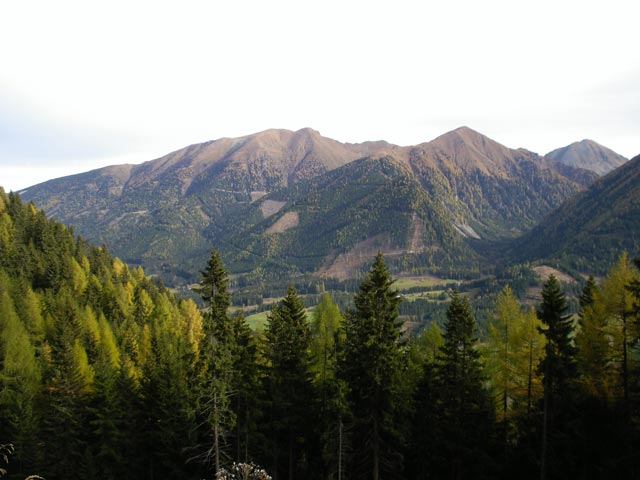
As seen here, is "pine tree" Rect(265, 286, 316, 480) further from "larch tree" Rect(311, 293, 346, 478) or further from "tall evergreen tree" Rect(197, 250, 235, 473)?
"tall evergreen tree" Rect(197, 250, 235, 473)

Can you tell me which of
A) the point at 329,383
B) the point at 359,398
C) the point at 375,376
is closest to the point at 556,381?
the point at 375,376

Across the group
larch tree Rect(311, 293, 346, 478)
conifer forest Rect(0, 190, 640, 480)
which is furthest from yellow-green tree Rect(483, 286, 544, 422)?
larch tree Rect(311, 293, 346, 478)

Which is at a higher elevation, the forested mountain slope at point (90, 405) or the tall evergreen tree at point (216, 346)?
the tall evergreen tree at point (216, 346)

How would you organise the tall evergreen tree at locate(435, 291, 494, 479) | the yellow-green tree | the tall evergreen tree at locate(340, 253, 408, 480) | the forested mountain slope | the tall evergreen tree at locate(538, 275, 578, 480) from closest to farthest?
the tall evergreen tree at locate(340, 253, 408, 480) < the tall evergreen tree at locate(538, 275, 578, 480) < the tall evergreen tree at locate(435, 291, 494, 479) < the yellow-green tree < the forested mountain slope

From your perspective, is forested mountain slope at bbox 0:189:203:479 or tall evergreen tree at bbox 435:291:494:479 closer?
tall evergreen tree at bbox 435:291:494:479

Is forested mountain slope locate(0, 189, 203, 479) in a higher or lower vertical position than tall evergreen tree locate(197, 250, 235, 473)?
lower

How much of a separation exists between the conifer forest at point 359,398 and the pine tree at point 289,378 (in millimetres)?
131

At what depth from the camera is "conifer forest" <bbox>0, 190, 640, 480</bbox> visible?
32125 millimetres

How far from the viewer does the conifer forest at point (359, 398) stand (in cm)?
3212

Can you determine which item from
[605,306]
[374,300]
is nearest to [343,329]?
[374,300]

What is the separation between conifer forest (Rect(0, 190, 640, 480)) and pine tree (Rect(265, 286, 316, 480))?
0.13 meters

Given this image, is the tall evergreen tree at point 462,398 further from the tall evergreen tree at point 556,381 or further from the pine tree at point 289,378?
the pine tree at point 289,378

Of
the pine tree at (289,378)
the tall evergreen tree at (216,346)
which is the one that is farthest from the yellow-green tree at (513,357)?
the tall evergreen tree at (216,346)

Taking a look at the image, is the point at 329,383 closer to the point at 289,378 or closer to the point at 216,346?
the point at 289,378
